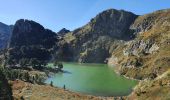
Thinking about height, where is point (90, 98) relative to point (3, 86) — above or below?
below

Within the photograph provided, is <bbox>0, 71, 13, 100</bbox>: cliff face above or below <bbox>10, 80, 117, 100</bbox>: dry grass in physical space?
above

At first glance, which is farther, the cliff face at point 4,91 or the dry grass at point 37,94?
the dry grass at point 37,94

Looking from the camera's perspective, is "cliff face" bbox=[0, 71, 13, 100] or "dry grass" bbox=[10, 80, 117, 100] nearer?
"cliff face" bbox=[0, 71, 13, 100]

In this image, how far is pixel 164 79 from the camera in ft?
290

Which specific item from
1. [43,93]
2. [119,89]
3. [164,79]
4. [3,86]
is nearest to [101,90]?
[119,89]

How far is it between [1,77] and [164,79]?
41584 millimetres

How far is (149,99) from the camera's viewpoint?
78750 millimetres

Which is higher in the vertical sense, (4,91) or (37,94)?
(4,91)

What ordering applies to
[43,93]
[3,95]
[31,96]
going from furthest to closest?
1. [43,93]
2. [31,96]
3. [3,95]

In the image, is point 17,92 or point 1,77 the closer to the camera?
point 1,77

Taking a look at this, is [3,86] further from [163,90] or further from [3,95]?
[163,90]

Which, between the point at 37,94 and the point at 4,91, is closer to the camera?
the point at 4,91

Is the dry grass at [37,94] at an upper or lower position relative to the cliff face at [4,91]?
lower

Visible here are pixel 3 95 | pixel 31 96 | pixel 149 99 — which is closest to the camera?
pixel 3 95
